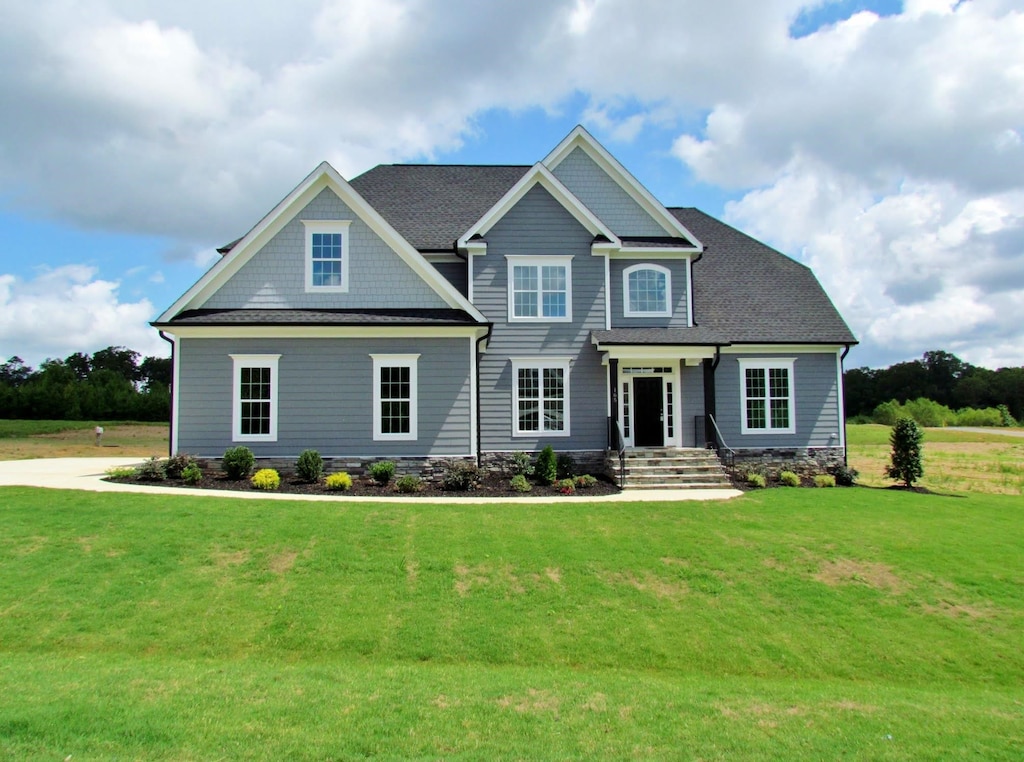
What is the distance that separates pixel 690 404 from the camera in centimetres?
2042

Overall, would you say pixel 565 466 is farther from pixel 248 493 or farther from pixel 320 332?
pixel 248 493

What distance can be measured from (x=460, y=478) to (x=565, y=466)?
368cm

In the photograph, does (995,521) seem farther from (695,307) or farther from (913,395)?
(913,395)

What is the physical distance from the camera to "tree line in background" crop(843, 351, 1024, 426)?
88.0 m

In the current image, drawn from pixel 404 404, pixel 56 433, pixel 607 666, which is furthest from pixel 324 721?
pixel 56 433

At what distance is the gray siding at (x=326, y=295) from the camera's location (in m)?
18.1

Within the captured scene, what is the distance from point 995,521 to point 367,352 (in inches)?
573

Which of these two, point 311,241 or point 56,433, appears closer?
point 311,241

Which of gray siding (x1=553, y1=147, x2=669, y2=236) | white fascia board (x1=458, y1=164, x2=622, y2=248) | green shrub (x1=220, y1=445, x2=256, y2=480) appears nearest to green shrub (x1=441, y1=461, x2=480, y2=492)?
green shrub (x1=220, y1=445, x2=256, y2=480)

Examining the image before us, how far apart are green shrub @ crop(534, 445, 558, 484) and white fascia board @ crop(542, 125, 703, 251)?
26.7ft

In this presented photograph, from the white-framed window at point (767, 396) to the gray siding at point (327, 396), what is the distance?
28.9ft

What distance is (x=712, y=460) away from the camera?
60.8 feet

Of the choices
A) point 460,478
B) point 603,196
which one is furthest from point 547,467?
point 603,196

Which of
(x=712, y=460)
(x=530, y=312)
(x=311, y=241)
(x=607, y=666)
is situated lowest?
(x=607, y=666)
